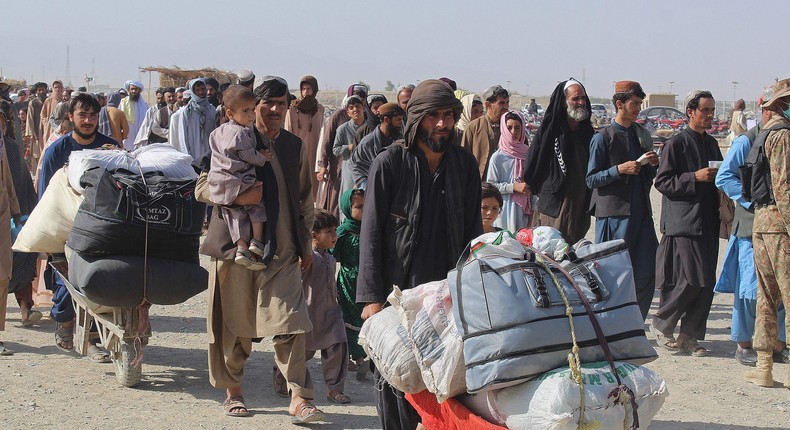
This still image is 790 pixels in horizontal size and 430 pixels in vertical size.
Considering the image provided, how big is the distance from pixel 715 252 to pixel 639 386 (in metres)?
4.75

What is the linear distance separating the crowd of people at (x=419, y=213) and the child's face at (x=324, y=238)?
0.4 inches

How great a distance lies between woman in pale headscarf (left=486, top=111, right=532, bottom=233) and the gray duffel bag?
4636 mm

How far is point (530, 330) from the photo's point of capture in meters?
3.82

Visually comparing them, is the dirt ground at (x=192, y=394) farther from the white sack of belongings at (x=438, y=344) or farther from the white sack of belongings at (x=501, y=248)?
the white sack of belongings at (x=501, y=248)

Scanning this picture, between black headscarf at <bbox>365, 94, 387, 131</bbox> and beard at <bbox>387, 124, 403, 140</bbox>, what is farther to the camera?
black headscarf at <bbox>365, 94, 387, 131</bbox>

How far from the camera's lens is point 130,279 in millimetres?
6477

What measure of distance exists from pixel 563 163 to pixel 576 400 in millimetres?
4663

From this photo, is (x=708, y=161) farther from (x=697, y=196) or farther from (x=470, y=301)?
(x=470, y=301)


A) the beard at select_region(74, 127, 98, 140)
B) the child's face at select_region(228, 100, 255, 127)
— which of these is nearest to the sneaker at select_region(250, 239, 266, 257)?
the child's face at select_region(228, 100, 255, 127)

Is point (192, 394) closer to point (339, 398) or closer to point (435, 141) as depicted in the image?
point (339, 398)

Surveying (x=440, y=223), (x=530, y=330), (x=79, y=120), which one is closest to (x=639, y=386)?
(x=530, y=330)

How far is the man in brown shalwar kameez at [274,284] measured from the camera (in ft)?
19.3

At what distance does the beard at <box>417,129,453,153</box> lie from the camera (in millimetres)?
5043

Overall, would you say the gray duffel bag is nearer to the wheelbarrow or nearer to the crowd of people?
the crowd of people
